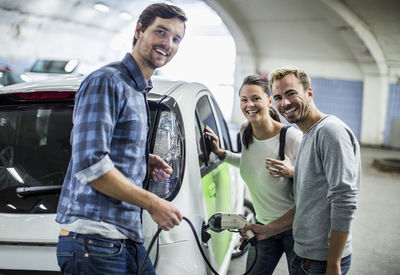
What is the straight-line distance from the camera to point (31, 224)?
1.80 metres

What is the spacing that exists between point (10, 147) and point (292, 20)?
13.4 m

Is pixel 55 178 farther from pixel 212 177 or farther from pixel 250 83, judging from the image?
pixel 250 83

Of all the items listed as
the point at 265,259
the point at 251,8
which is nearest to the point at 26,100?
the point at 265,259

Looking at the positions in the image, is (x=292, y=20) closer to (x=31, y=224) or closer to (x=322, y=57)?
(x=322, y=57)

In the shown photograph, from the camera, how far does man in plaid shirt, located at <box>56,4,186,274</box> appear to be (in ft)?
4.58

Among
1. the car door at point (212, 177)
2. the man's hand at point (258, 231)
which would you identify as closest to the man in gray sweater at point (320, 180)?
the man's hand at point (258, 231)

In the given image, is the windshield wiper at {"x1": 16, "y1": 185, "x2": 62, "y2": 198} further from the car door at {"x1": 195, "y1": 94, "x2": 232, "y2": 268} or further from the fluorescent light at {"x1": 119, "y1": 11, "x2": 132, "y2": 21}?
the fluorescent light at {"x1": 119, "y1": 11, "x2": 132, "y2": 21}

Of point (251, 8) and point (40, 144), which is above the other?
point (251, 8)

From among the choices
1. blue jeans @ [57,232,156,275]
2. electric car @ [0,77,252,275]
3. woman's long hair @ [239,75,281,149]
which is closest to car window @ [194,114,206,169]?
electric car @ [0,77,252,275]

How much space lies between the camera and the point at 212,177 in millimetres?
2570

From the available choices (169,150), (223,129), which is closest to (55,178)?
(169,150)

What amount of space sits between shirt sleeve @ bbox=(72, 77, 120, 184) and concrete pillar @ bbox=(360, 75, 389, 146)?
1419 centimetres

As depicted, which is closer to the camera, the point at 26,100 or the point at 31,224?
the point at 31,224

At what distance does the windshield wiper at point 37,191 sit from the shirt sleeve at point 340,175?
4.00 feet
